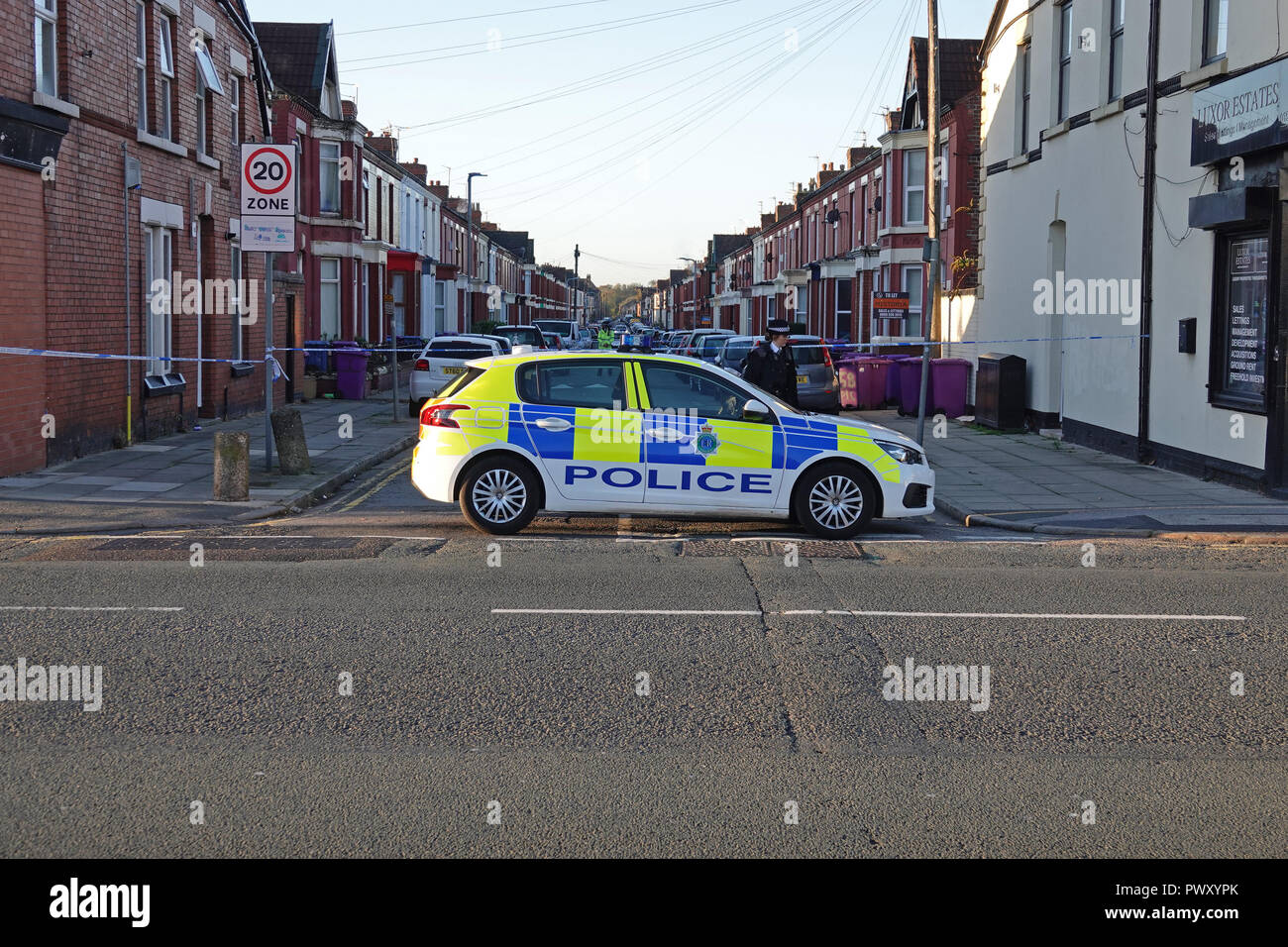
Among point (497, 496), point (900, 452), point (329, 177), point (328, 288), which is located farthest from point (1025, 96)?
point (329, 177)

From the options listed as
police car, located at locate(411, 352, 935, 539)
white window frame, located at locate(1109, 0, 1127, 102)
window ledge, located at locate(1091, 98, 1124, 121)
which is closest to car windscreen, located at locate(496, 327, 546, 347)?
window ledge, located at locate(1091, 98, 1124, 121)

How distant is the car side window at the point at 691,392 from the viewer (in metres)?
11.7

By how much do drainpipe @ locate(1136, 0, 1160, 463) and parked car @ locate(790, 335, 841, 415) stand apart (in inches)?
331

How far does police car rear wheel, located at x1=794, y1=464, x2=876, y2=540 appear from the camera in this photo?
11656mm

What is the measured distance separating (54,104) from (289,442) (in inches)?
185

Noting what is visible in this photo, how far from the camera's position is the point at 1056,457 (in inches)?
732

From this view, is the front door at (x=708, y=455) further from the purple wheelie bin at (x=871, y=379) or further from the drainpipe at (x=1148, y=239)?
the purple wheelie bin at (x=871, y=379)

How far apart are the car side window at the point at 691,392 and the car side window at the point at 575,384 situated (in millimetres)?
266

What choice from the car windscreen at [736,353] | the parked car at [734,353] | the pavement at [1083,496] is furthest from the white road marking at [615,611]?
the car windscreen at [736,353]

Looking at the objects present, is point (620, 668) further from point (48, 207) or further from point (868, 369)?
point (868, 369)

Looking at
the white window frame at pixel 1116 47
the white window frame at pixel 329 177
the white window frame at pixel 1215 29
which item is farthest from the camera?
the white window frame at pixel 329 177

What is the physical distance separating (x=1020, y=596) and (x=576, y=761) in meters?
4.53

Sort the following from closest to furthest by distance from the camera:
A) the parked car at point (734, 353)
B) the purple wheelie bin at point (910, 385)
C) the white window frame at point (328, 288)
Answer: the purple wheelie bin at point (910, 385), the parked car at point (734, 353), the white window frame at point (328, 288)

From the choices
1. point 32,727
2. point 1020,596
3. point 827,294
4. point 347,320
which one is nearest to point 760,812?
point 32,727
